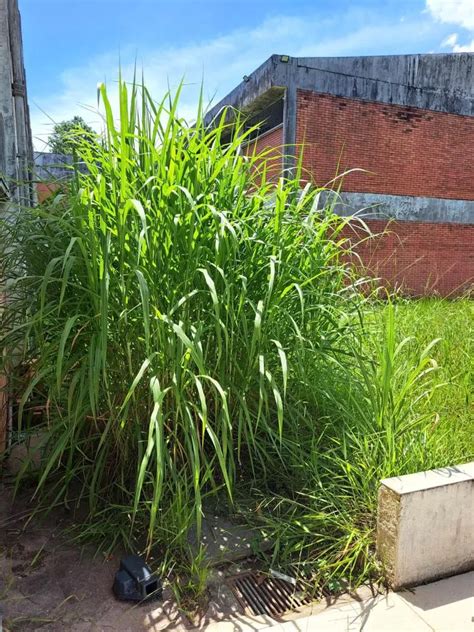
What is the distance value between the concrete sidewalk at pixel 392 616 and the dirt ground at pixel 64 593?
20cm

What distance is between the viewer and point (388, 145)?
13117 millimetres

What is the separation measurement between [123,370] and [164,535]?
77 cm

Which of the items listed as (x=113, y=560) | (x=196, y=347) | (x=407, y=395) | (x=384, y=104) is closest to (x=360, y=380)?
(x=407, y=395)

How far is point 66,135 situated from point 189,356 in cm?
143

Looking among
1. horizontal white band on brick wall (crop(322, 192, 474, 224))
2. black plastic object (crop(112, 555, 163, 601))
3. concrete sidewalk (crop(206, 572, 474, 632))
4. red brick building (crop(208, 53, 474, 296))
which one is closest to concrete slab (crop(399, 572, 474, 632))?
concrete sidewalk (crop(206, 572, 474, 632))

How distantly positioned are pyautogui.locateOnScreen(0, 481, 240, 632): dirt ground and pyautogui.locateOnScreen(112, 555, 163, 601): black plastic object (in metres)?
0.03

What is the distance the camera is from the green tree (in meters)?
2.68

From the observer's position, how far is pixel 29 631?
1.88m

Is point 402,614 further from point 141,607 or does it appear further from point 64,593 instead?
point 64,593

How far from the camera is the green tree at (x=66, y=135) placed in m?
2.68

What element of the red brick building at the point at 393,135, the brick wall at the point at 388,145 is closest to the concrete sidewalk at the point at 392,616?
the red brick building at the point at 393,135

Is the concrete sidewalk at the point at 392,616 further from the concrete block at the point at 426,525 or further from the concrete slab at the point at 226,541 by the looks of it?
the concrete slab at the point at 226,541

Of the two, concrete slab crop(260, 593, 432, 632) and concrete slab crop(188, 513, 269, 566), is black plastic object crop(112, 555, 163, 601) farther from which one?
concrete slab crop(260, 593, 432, 632)

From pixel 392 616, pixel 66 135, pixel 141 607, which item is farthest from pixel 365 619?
pixel 66 135
